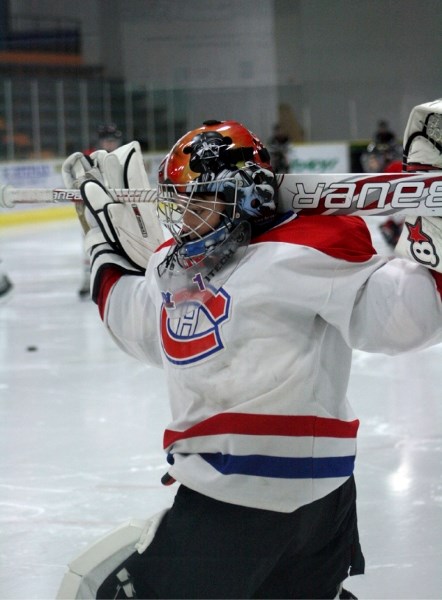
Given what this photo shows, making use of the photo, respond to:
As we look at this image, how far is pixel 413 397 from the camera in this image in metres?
3.53

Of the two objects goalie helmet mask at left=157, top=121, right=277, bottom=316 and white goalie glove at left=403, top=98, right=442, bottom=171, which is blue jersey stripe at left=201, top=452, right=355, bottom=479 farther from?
white goalie glove at left=403, top=98, right=442, bottom=171

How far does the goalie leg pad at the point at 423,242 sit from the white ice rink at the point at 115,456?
0.96 m

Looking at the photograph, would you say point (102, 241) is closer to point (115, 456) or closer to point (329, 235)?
point (329, 235)

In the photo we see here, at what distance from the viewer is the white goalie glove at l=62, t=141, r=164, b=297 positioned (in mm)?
1645

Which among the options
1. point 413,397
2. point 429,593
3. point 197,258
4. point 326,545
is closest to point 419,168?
point 197,258

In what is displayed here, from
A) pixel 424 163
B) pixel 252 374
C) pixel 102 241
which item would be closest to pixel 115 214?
pixel 102 241

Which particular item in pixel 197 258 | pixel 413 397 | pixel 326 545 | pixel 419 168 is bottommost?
pixel 413 397

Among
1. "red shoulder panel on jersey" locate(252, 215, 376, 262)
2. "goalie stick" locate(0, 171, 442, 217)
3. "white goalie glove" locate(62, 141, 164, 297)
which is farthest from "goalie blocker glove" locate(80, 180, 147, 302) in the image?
"red shoulder panel on jersey" locate(252, 215, 376, 262)

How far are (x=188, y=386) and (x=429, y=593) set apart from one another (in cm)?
85

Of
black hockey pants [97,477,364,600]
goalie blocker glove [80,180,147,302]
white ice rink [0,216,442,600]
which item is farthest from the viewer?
white ice rink [0,216,442,600]

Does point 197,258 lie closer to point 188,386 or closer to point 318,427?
point 188,386

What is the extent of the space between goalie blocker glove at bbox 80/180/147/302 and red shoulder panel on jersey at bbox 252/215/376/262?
35 centimetres

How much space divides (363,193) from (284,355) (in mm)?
252

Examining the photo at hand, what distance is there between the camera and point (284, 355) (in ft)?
4.38
